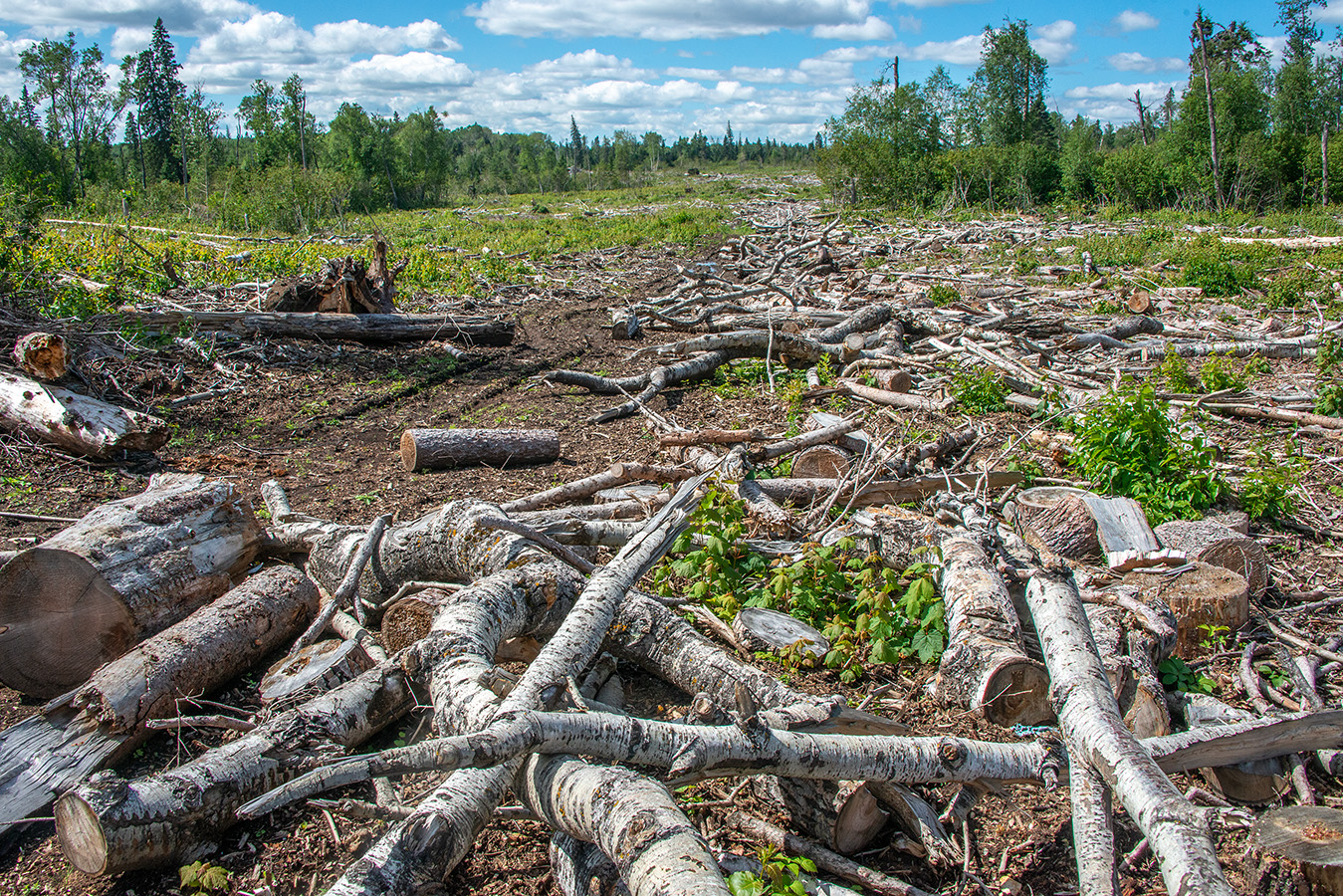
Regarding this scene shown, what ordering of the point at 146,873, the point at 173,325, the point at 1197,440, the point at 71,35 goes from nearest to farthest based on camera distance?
the point at 146,873, the point at 1197,440, the point at 173,325, the point at 71,35

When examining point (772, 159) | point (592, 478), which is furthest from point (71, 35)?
point (772, 159)

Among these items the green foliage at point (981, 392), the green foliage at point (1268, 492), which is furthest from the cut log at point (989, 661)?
the green foliage at point (981, 392)

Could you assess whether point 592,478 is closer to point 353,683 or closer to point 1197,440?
point 353,683

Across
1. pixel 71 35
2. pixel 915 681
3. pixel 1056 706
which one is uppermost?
pixel 71 35

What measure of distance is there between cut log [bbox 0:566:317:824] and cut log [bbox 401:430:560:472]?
241 centimetres

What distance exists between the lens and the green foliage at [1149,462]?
499cm

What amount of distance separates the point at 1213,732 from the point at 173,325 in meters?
10.6

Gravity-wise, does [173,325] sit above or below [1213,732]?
above

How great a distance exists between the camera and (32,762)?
9.59ft

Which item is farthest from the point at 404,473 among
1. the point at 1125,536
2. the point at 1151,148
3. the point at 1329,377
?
the point at 1151,148

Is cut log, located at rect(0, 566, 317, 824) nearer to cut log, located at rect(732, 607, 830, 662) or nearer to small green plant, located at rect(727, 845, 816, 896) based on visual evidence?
cut log, located at rect(732, 607, 830, 662)

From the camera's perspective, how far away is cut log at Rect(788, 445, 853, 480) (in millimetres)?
5867

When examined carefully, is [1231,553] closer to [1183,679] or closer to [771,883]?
[1183,679]

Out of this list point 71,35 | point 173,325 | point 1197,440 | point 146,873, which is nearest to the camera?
point 146,873
